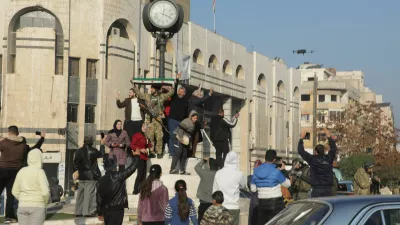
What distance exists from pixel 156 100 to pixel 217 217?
888cm

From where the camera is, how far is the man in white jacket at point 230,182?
14.0m

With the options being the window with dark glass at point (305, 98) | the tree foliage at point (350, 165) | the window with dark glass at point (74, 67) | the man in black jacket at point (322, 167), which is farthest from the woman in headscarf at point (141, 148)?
the window with dark glass at point (305, 98)

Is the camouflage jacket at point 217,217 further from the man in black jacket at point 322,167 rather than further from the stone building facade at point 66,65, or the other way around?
the stone building facade at point 66,65

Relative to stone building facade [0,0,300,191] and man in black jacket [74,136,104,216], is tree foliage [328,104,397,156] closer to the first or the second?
stone building facade [0,0,300,191]

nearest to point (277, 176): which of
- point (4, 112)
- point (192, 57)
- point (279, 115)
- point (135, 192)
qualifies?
point (135, 192)

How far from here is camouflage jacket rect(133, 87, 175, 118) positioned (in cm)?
2045

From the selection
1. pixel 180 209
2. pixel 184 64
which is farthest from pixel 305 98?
pixel 180 209

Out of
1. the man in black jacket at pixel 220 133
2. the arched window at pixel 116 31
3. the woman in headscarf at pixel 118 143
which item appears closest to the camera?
the woman in headscarf at pixel 118 143

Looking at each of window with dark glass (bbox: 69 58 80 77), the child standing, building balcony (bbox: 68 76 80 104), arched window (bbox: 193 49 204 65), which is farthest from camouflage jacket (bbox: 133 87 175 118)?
arched window (bbox: 193 49 204 65)

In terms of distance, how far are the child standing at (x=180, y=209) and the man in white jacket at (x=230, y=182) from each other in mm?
1210

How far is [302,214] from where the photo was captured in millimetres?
8320

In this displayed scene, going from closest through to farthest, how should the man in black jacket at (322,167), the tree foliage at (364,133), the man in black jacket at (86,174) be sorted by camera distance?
the man in black jacket at (322,167) → the man in black jacket at (86,174) → the tree foliage at (364,133)

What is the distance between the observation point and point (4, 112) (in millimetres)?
47719

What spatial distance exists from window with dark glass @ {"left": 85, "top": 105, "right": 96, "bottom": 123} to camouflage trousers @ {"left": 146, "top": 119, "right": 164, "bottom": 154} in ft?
96.5
